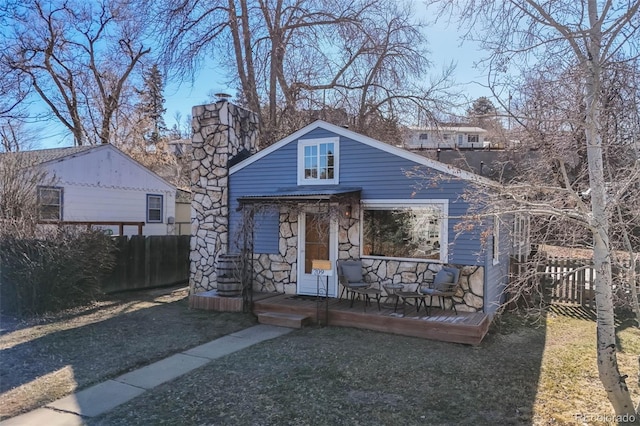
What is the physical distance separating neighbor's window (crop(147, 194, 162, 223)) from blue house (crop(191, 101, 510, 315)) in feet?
22.4

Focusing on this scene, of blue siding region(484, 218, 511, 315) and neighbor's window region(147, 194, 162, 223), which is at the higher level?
neighbor's window region(147, 194, 162, 223)

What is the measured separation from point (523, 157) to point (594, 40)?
26.0ft

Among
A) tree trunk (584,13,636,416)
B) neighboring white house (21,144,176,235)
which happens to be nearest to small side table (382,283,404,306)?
tree trunk (584,13,636,416)

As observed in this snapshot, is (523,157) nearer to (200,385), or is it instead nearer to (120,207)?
(200,385)

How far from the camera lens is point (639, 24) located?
4027 mm

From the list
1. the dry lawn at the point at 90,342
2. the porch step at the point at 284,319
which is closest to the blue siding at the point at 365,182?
the porch step at the point at 284,319

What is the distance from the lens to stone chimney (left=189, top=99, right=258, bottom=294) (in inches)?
406

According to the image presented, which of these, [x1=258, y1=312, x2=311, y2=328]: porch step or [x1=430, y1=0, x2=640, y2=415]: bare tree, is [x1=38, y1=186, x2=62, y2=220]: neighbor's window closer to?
[x1=258, y1=312, x2=311, y2=328]: porch step

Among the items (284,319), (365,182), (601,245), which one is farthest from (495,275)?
(601,245)

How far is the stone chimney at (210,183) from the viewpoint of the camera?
10305 mm

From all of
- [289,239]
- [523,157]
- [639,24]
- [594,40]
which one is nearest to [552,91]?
[594,40]

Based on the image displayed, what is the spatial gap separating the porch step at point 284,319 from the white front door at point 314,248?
1158 mm

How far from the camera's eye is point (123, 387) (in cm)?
494

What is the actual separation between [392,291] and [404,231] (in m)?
1.17
